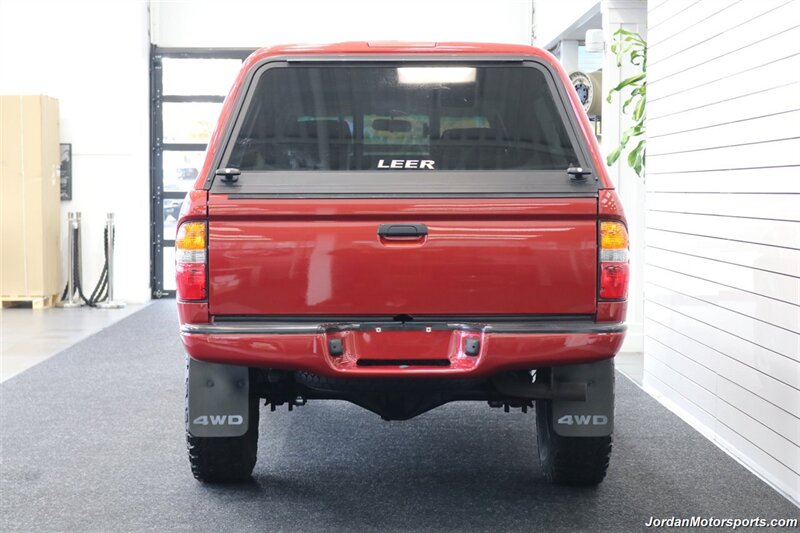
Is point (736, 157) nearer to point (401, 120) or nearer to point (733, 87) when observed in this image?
point (733, 87)

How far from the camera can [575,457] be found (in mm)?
4164

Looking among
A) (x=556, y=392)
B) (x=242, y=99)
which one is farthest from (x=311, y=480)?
(x=242, y=99)

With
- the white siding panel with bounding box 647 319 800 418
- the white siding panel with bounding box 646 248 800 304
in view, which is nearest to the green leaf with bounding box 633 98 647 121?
the white siding panel with bounding box 646 248 800 304

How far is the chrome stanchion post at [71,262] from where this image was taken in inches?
471

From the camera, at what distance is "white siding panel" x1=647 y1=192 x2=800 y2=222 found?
4211 mm

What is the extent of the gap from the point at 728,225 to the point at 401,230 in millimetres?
2119

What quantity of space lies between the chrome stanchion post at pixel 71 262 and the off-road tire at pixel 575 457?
882 centimetres

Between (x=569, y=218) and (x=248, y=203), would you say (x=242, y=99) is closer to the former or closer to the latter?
(x=248, y=203)

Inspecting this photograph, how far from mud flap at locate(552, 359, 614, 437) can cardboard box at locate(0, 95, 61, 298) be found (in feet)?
29.7

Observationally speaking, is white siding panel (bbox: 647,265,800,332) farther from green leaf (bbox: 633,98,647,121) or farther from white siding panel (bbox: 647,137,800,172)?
green leaf (bbox: 633,98,647,121)

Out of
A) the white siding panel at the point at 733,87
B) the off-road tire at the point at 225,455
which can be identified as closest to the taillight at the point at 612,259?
the white siding panel at the point at 733,87

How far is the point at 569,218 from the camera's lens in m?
3.50

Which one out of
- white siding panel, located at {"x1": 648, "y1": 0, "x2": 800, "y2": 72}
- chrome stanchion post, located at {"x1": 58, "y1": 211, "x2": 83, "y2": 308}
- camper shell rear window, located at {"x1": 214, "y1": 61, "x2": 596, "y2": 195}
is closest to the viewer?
camper shell rear window, located at {"x1": 214, "y1": 61, "x2": 596, "y2": 195}

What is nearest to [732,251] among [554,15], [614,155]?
[614,155]
